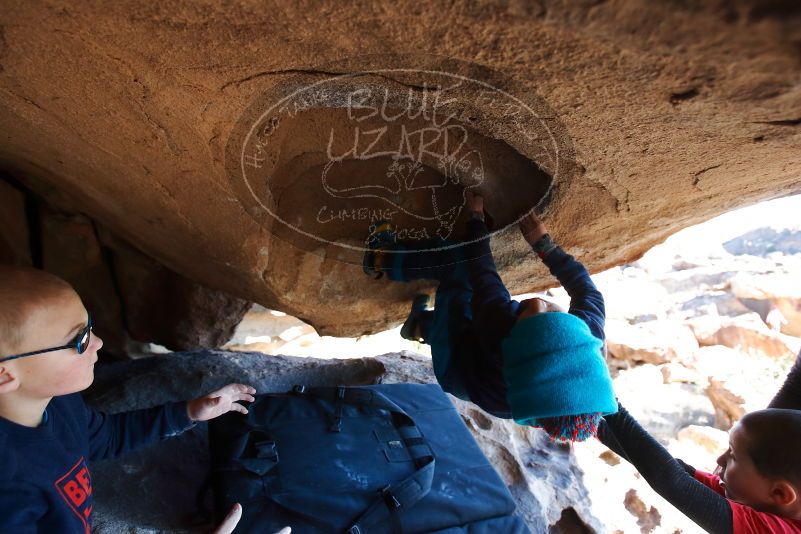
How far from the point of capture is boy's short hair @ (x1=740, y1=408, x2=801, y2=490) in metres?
1.27

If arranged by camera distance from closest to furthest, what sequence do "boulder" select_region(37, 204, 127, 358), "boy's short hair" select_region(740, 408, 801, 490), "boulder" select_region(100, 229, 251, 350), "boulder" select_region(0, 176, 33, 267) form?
"boy's short hair" select_region(740, 408, 801, 490) < "boulder" select_region(0, 176, 33, 267) < "boulder" select_region(37, 204, 127, 358) < "boulder" select_region(100, 229, 251, 350)

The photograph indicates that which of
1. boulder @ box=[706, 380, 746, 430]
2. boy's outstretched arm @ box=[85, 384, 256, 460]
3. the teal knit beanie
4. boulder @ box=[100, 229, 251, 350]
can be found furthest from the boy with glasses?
boulder @ box=[706, 380, 746, 430]

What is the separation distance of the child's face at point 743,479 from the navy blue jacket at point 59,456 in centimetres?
164

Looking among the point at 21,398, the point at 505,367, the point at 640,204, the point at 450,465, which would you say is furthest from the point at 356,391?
the point at 640,204

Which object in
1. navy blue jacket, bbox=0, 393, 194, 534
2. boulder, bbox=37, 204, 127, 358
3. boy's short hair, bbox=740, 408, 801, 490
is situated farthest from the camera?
boulder, bbox=37, 204, 127, 358

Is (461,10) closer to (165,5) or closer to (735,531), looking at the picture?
(165,5)

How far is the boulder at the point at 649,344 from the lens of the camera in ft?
25.7

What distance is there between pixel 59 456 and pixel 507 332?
1169 mm

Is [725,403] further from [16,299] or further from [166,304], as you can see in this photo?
[16,299]

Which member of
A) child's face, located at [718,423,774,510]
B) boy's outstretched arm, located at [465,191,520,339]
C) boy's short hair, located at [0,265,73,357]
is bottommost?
child's face, located at [718,423,774,510]

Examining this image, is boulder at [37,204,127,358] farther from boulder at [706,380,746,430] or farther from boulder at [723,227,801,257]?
boulder at [723,227,801,257]

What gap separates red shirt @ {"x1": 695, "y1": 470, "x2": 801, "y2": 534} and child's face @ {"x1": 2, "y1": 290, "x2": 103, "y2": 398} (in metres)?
1.75

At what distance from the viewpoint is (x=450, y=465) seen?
181 cm

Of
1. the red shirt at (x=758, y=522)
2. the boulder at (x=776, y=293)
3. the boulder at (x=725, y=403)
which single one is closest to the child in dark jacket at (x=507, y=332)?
the red shirt at (x=758, y=522)
